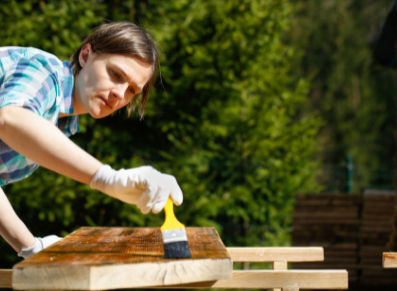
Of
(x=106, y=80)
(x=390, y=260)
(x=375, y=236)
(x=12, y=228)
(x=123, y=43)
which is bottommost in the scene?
(x=375, y=236)

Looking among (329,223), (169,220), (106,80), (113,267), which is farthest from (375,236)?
(113,267)

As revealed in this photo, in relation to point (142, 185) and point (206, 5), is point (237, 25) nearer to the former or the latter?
point (206, 5)

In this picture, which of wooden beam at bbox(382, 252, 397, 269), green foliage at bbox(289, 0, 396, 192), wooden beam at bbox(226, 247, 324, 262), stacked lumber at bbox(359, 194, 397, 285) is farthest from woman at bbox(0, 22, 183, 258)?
green foliage at bbox(289, 0, 396, 192)

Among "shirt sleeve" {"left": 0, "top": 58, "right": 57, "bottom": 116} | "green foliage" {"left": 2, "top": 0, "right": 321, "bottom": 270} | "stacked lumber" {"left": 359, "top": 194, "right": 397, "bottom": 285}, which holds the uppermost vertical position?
"shirt sleeve" {"left": 0, "top": 58, "right": 57, "bottom": 116}

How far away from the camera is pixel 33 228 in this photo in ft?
13.7

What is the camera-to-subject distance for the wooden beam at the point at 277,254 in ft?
5.42

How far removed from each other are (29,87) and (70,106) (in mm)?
289

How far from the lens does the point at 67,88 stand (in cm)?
137

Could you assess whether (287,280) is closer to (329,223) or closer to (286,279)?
(286,279)

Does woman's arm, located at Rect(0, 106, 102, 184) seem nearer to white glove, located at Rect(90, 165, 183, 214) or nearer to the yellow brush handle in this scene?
white glove, located at Rect(90, 165, 183, 214)

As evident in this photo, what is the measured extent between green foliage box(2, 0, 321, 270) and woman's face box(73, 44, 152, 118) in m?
2.45

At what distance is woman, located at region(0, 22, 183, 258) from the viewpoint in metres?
1.02

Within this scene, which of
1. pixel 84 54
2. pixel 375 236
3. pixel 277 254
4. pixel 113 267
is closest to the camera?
pixel 113 267

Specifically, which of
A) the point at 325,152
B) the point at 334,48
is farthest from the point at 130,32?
the point at 334,48
